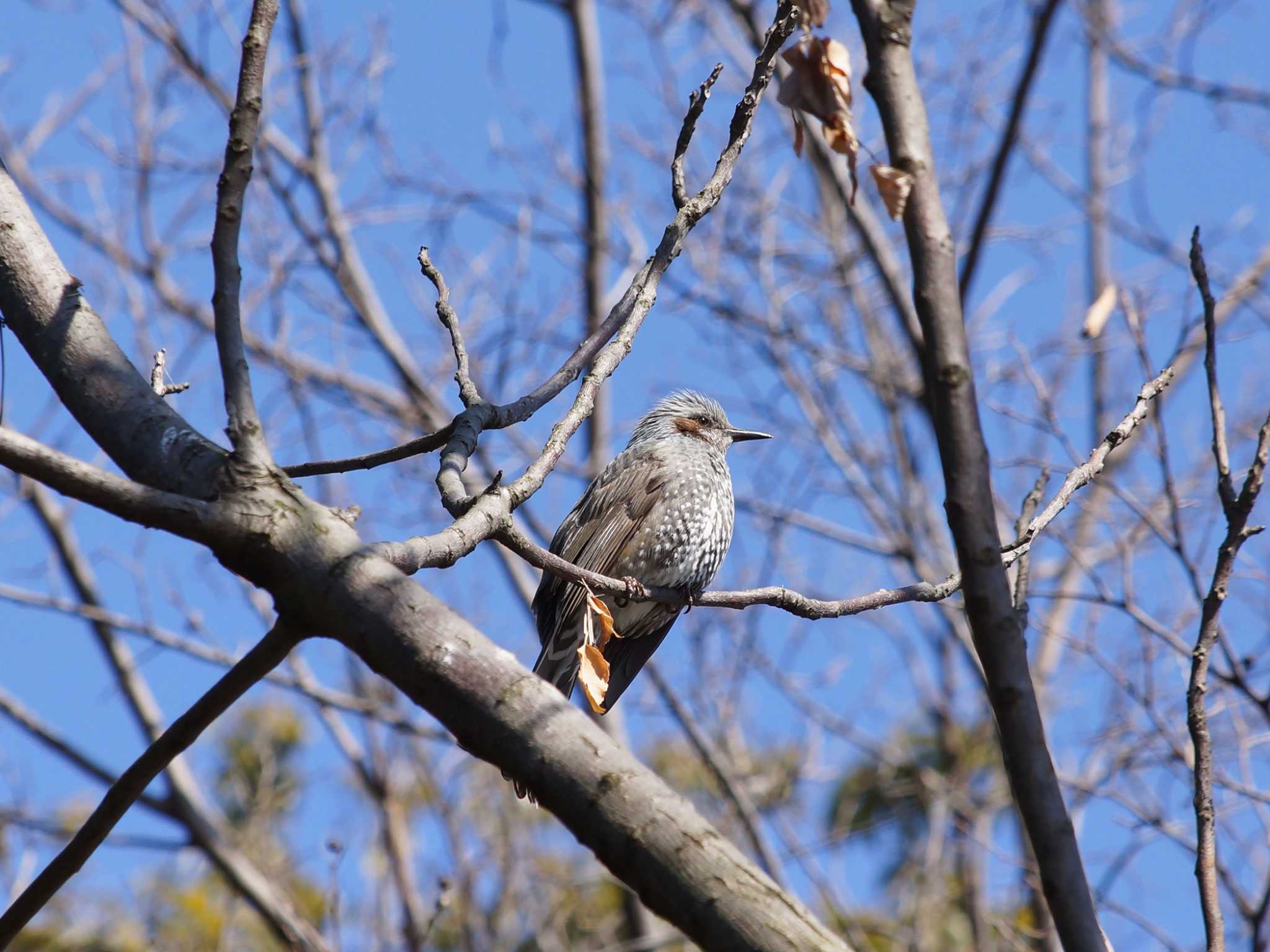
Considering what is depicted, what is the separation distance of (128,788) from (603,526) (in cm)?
371

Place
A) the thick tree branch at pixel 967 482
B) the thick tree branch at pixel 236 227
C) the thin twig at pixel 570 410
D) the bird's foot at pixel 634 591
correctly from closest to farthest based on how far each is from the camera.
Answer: the thick tree branch at pixel 967 482
the thick tree branch at pixel 236 227
the thin twig at pixel 570 410
the bird's foot at pixel 634 591

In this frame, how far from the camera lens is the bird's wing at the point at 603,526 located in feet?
18.7

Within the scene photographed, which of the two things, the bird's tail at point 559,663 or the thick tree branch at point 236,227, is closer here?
the thick tree branch at point 236,227

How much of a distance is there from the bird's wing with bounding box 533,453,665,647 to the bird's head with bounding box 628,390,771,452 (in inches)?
20.5

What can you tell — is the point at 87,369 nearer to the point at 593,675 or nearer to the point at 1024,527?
the point at 593,675

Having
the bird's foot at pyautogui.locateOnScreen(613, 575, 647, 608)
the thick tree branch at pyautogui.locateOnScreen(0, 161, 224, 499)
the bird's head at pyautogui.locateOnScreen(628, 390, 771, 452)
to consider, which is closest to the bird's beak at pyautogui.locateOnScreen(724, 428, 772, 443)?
the bird's head at pyautogui.locateOnScreen(628, 390, 771, 452)

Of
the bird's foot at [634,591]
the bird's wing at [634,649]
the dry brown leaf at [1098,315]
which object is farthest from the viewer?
the bird's wing at [634,649]

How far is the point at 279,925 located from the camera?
284 inches

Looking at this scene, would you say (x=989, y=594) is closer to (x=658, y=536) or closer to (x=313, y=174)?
(x=658, y=536)

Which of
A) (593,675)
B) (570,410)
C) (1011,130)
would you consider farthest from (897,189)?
(1011,130)

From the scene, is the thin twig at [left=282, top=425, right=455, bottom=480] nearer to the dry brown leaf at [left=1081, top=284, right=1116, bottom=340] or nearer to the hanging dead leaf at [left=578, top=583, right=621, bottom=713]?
the hanging dead leaf at [left=578, top=583, right=621, bottom=713]

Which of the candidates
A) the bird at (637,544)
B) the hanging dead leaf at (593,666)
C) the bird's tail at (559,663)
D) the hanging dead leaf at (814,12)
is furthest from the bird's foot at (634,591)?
the hanging dead leaf at (814,12)

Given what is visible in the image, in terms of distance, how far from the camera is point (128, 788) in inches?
87.4

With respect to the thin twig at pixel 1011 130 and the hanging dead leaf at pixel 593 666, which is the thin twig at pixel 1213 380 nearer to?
the hanging dead leaf at pixel 593 666
